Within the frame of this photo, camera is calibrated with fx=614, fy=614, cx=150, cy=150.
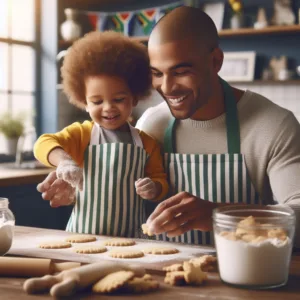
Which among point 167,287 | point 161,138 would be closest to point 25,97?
point 161,138

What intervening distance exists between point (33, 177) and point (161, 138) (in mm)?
1849

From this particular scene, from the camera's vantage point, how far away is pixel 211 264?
125 cm

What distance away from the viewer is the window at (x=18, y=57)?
4.60 metres

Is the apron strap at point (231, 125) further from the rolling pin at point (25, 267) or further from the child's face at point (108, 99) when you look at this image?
the rolling pin at point (25, 267)

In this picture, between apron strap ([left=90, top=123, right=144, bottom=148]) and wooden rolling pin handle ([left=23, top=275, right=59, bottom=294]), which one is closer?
wooden rolling pin handle ([left=23, top=275, right=59, bottom=294])

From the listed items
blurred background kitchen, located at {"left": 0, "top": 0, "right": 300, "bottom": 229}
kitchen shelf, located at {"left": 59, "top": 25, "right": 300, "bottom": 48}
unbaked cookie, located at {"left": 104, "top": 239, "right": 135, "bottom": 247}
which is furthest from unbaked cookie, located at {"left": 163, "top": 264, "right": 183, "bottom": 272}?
kitchen shelf, located at {"left": 59, "top": 25, "right": 300, "bottom": 48}

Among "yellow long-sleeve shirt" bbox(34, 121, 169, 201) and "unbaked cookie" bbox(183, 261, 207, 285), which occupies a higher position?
"yellow long-sleeve shirt" bbox(34, 121, 169, 201)

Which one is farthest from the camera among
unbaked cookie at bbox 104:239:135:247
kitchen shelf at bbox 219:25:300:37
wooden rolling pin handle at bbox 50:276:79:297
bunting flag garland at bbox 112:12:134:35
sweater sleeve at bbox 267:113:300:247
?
bunting flag garland at bbox 112:12:134:35

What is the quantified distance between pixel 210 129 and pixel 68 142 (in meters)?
0.44

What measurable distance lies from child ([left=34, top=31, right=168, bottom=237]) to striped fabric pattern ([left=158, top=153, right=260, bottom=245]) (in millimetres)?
63

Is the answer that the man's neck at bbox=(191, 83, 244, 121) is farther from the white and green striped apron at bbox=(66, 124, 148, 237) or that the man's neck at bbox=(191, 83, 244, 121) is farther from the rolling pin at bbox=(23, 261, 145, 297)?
the rolling pin at bbox=(23, 261, 145, 297)

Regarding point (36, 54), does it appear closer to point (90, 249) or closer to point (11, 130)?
point (11, 130)

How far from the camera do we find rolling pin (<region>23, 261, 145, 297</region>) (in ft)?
3.34

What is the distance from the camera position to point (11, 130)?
13.5 feet
